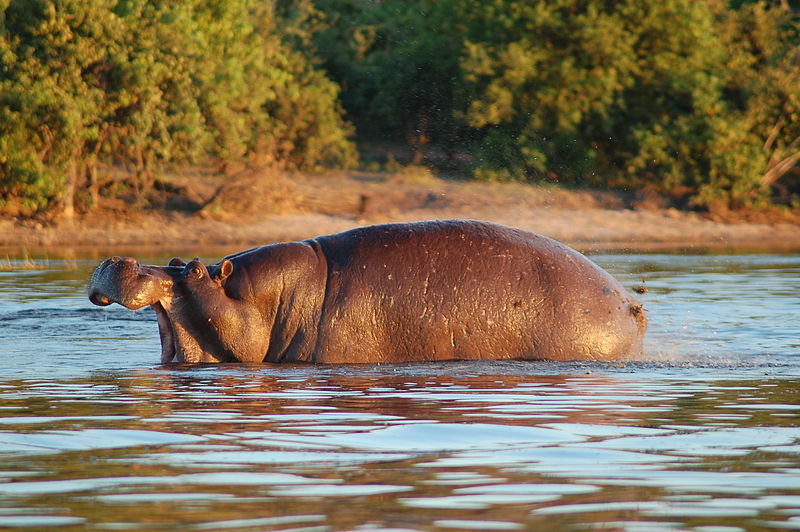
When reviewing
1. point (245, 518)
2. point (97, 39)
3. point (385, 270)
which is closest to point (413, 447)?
point (245, 518)

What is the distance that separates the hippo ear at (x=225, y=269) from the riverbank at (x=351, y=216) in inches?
560

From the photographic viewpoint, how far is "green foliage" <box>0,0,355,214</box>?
73.2ft

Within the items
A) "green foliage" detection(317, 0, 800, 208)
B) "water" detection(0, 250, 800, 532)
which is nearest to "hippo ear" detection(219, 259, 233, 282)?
"water" detection(0, 250, 800, 532)

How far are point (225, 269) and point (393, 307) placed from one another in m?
0.93

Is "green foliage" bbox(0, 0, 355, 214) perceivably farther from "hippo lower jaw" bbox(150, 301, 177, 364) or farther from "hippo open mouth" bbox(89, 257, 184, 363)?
"hippo open mouth" bbox(89, 257, 184, 363)

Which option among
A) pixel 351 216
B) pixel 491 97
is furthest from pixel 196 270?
pixel 491 97

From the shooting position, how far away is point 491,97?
1106 inches

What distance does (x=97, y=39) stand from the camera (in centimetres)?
2281

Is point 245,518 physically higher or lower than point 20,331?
higher

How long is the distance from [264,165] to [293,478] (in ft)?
73.2

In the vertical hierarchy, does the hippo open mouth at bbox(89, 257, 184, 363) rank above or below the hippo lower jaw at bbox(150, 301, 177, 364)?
above

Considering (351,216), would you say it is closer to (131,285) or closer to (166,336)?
(166,336)

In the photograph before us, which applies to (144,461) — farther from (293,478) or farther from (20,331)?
(20,331)

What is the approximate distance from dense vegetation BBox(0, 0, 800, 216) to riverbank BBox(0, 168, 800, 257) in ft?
2.22
